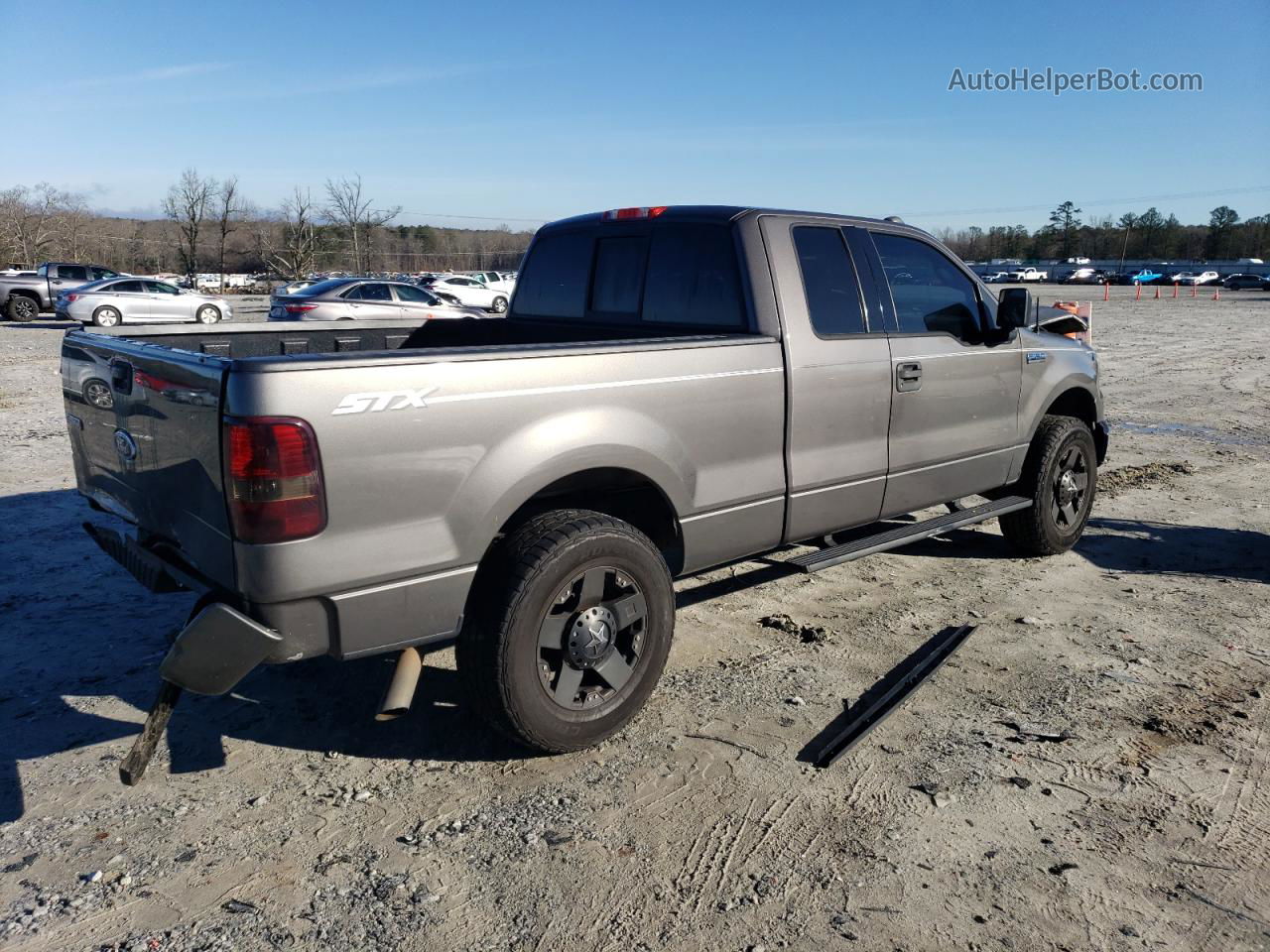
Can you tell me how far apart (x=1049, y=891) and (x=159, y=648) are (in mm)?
3903

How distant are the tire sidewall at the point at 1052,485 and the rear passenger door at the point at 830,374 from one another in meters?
1.55

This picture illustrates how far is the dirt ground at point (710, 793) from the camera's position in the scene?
2857 millimetres

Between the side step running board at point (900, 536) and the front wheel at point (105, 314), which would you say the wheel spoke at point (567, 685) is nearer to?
the side step running board at point (900, 536)

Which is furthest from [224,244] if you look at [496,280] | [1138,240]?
[1138,240]

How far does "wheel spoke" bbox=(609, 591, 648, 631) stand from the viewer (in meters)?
3.80

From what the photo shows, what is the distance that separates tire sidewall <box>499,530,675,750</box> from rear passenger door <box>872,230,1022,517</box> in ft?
5.42

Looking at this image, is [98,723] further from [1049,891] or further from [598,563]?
[1049,891]

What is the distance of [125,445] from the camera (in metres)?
3.72

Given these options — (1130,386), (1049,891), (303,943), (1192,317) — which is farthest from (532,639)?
(1192,317)

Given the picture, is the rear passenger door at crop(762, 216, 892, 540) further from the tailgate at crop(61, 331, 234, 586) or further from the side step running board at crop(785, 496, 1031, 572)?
the tailgate at crop(61, 331, 234, 586)

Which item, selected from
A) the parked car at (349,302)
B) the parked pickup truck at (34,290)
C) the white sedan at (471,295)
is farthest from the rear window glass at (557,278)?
the parked pickup truck at (34,290)

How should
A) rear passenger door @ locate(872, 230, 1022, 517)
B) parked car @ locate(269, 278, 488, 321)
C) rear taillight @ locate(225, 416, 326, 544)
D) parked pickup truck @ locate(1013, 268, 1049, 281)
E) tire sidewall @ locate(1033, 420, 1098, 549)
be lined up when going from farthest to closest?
parked pickup truck @ locate(1013, 268, 1049, 281) < parked car @ locate(269, 278, 488, 321) < tire sidewall @ locate(1033, 420, 1098, 549) < rear passenger door @ locate(872, 230, 1022, 517) < rear taillight @ locate(225, 416, 326, 544)

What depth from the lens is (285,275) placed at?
60.2 meters

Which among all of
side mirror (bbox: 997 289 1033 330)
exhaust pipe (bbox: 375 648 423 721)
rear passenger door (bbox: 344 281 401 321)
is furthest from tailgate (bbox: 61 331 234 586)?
rear passenger door (bbox: 344 281 401 321)
